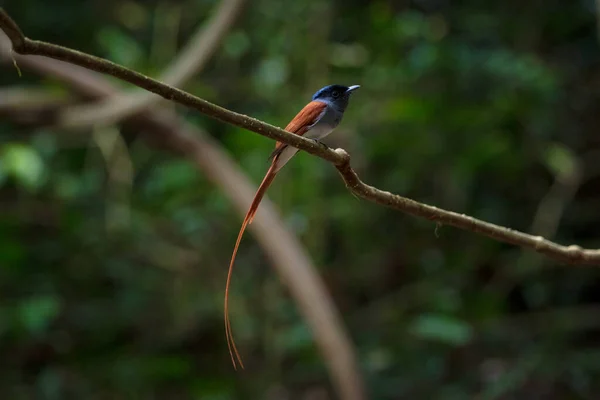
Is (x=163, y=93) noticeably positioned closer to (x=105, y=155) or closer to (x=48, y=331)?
(x=105, y=155)

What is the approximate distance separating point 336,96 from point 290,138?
338 millimetres

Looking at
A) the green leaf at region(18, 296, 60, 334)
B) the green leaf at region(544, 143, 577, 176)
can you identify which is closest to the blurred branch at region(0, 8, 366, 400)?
the green leaf at region(18, 296, 60, 334)

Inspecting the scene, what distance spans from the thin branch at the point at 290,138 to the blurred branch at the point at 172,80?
1244mm

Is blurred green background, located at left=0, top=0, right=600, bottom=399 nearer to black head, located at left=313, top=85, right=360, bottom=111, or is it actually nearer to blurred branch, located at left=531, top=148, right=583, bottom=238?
blurred branch, located at left=531, top=148, right=583, bottom=238

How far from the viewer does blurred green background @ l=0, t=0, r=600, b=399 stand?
2.49m

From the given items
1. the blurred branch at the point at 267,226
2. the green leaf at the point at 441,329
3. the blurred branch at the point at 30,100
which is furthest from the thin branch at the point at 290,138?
the blurred branch at the point at 30,100

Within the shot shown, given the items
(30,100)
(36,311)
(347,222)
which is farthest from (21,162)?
(347,222)

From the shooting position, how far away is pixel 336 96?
1.03 meters

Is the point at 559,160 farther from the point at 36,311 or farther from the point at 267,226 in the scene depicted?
the point at 36,311

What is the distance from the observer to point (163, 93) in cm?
65

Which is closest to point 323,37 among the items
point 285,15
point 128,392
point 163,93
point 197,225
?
point 285,15

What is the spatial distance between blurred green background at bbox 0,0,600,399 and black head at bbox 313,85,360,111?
1284 millimetres

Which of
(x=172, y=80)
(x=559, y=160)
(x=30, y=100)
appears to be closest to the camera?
(x=172, y=80)

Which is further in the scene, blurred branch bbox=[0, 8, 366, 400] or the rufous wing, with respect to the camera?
blurred branch bbox=[0, 8, 366, 400]
